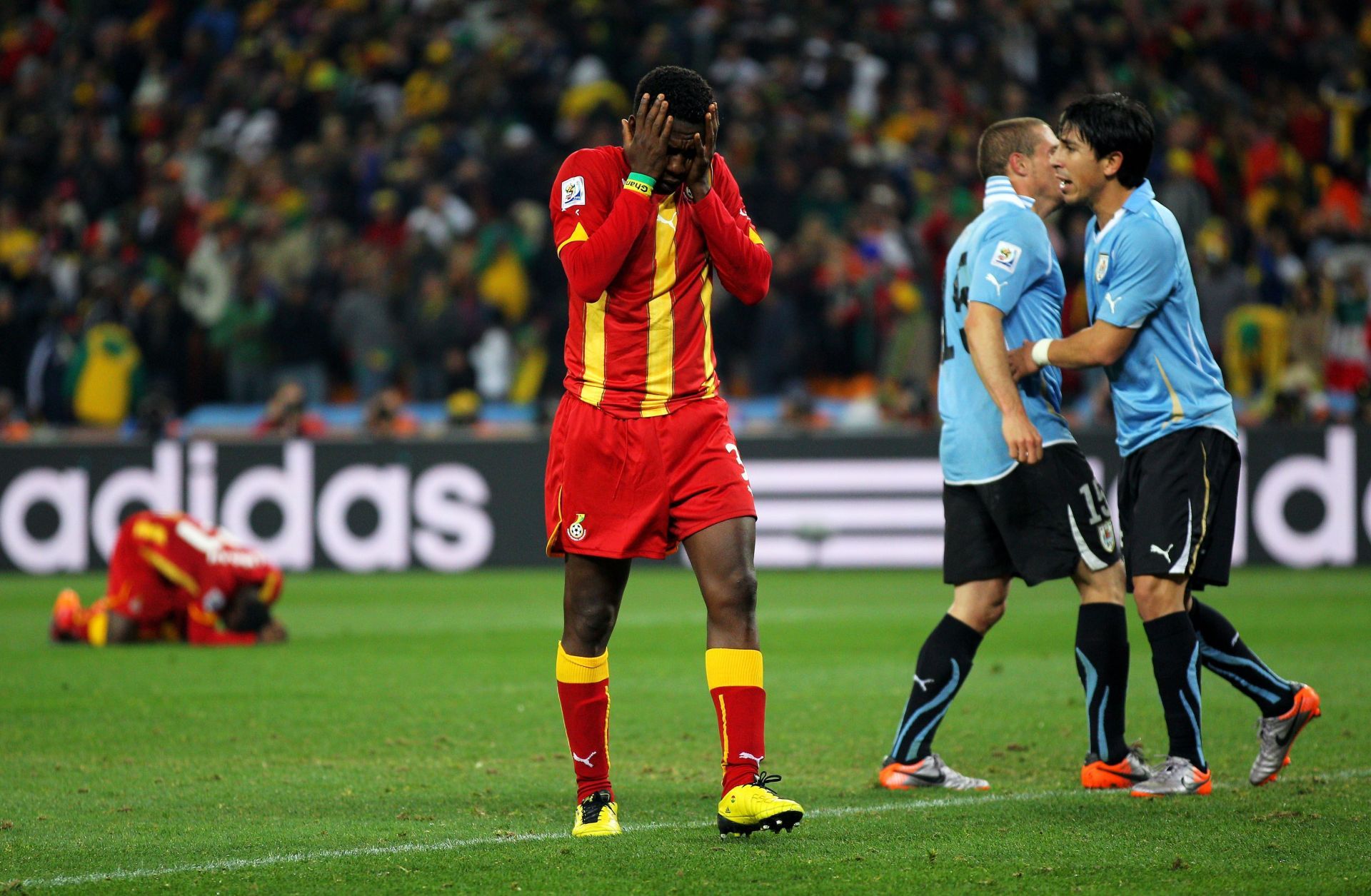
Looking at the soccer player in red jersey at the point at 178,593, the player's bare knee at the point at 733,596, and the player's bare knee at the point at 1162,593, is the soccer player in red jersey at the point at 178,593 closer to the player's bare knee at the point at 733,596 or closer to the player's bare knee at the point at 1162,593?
the player's bare knee at the point at 733,596

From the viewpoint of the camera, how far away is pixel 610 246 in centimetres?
454

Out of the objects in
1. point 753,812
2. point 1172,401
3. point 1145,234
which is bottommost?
point 753,812

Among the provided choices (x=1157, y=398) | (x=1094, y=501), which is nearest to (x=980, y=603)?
(x=1094, y=501)

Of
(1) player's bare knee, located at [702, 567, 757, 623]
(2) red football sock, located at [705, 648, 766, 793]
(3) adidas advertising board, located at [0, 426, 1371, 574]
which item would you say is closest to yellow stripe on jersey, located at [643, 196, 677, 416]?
(1) player's bare knee, located at [702, 567, 757, 623]

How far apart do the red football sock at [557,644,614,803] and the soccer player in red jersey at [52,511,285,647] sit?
5.37 m

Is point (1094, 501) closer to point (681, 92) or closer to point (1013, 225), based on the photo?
point (1013, 225)

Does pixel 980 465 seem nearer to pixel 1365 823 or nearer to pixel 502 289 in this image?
pixel 1365 823

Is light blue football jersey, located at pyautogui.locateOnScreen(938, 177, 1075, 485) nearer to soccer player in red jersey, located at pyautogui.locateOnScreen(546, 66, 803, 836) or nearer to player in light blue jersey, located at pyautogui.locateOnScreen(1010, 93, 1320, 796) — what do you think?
player in light blue jersey, located at pyautogui.locateOnScreen(1010, 93, 1320, 796)

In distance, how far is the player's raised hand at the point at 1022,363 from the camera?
17.5 ft

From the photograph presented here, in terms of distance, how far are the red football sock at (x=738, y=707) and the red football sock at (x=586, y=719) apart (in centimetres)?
32

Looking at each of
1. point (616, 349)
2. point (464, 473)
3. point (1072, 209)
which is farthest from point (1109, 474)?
point (616, 349)

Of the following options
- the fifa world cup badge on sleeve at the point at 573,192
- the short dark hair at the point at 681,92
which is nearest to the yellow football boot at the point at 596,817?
the fifa world cup badge on sleeve at the point at 573,192

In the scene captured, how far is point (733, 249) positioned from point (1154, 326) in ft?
4.81

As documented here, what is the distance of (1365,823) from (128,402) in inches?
557
